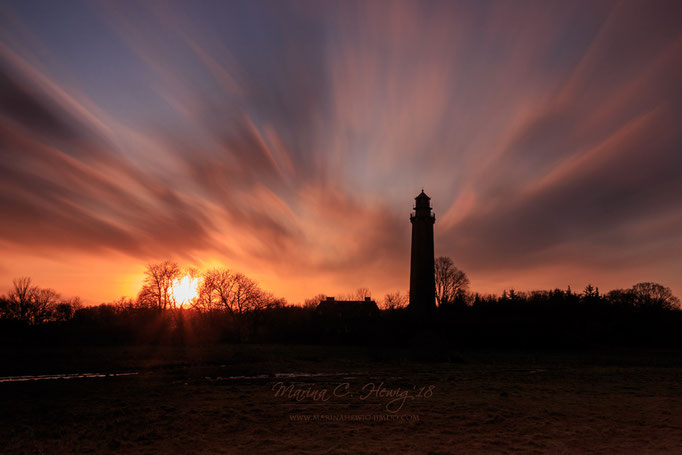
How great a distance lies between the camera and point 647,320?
56781mm

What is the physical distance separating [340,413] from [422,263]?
181ft

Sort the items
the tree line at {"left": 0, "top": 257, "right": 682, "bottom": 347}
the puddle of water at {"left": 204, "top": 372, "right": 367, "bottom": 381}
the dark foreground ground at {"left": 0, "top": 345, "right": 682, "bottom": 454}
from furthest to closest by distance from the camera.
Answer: the tree line at {"left": 0, "top": 257, "right": 682, "bottom": 347} < the puddle of water at {"left": 204, "top": 372, "right": 367, "bottom": 381} < the dark foreground ground at {"left": 0, "top": 345, "right": 682, "bottom": 454}

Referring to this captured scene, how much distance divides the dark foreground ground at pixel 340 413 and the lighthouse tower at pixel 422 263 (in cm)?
4062

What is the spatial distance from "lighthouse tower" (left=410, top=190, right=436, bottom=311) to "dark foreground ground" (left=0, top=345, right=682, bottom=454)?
40.6m

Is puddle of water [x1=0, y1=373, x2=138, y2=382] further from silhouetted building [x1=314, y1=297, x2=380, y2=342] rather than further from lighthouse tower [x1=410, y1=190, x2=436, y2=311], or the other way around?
lighthouse tower [x1=410, y1=190, x2=436, y2=311]

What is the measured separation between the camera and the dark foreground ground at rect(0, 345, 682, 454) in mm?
11164

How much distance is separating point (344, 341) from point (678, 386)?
1531 inches

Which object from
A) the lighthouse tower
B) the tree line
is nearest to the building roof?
the lighthouse tower

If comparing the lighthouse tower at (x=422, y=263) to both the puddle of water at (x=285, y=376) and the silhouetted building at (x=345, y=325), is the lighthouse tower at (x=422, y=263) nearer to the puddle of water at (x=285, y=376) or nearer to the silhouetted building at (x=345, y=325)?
the silhouetted building at (x=345, y=325)

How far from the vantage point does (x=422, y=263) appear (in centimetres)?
6831

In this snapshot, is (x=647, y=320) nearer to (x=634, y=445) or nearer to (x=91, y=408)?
(x=634, y=445)

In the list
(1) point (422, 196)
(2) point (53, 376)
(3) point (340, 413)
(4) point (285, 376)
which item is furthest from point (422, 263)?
(3) point (340, 413)

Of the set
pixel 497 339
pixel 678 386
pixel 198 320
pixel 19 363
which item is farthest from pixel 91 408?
pixel 198 320

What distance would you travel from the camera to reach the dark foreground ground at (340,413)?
1116 cm
